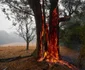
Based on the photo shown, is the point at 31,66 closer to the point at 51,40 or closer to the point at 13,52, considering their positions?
the point at 51,40

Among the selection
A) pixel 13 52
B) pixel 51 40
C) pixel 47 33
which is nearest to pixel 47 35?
A: pixel 47 33

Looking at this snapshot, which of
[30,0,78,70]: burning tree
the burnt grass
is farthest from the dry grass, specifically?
[30,0,78,70]: burning tree

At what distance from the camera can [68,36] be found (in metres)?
33.0

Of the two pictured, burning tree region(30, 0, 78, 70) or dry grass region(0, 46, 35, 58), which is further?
dry grass region(0, 46, 35, 58)

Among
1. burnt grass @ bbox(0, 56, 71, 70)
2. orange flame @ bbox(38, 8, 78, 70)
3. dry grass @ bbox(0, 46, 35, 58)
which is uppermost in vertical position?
orange flame @ bbox(38, 8, 78, 70)

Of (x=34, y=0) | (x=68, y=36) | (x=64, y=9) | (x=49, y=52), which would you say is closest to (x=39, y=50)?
(x=49, y=52)

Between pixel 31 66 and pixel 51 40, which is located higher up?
pixel 51 40

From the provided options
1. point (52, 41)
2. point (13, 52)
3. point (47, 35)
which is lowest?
point (13, 52)

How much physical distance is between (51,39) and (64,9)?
4759mm

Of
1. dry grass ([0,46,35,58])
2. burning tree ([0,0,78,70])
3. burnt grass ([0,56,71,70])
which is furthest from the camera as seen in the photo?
dry grass ([0,46,35,58])

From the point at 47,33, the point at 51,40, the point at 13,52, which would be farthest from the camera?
the point at 13,52

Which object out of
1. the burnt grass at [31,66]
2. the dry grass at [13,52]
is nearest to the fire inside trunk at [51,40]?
the burnt grass at [31,66]

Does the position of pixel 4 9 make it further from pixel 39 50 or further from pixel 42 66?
pixel 42 66

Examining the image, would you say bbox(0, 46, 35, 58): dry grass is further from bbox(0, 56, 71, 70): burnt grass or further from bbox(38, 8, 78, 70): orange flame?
bbox(38, 8, 78, 70): orange flame
